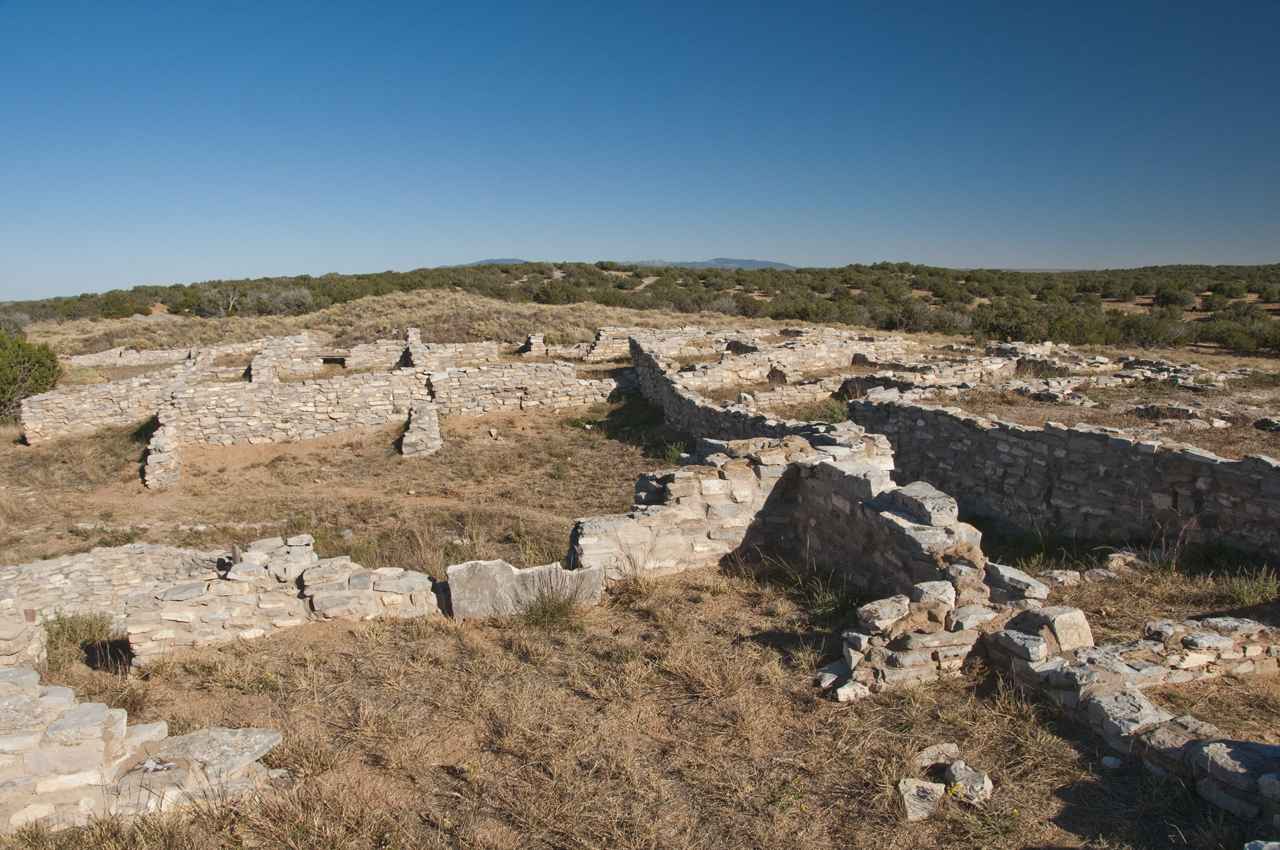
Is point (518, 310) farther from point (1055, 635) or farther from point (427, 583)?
point (1055, 635)

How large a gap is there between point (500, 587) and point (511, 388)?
38.9 ft

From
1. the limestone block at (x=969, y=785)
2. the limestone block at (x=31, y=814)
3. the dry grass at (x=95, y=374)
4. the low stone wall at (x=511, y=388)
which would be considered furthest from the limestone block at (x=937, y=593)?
the dry grass at (x=95, y=374)

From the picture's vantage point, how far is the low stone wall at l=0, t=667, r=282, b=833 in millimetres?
3047

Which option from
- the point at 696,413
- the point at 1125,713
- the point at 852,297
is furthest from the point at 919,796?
the point at 852,297

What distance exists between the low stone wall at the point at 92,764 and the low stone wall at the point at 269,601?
1.59 m

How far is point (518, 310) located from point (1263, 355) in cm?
2873

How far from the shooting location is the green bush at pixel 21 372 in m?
17.6

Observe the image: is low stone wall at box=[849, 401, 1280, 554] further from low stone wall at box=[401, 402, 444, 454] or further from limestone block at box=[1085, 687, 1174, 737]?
low stone wall at box=[401, 402, 444, 454]

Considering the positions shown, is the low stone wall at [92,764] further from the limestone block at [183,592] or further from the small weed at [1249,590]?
the small weed at [1249,590]

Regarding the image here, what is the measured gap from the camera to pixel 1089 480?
7465 mm

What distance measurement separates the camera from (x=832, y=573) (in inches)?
228

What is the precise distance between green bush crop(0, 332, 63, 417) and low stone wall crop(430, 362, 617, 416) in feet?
37.6

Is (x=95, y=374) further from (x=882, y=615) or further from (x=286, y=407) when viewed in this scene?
(x=882, y=615)

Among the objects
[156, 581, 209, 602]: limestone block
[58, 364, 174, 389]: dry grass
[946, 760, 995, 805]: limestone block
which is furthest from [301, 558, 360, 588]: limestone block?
[58, 364, 174, 389]: dry grass
